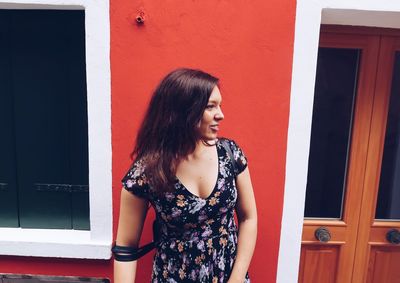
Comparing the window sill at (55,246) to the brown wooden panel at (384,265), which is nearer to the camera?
the window sill at (55,246)

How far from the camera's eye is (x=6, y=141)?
2.52 metres

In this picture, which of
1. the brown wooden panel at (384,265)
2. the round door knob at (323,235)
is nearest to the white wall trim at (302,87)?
the round door knob at (323,235)

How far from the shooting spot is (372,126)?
102 inches

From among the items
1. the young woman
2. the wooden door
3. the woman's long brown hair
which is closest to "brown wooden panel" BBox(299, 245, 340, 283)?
the wooden door

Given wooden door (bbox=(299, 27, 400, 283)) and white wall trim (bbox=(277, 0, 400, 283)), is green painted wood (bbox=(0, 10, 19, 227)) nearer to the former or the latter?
white wall trim (bbox=(277, 0, 400, 283))

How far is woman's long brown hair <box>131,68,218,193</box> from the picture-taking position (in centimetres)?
167

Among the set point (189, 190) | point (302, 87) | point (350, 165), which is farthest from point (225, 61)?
point (350, 165)

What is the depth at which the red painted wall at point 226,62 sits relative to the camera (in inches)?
87.2

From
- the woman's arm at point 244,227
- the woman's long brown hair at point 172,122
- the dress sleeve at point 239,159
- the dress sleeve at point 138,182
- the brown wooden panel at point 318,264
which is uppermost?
the woman's long brown hair at point 172,122

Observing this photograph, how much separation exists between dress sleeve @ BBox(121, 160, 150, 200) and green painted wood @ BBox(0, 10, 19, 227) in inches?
45.9

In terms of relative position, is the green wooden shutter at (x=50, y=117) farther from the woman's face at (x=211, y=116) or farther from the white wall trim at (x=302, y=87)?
the white wall trim at (x=302, y=87)

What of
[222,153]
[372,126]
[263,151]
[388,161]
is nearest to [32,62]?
[222,153]

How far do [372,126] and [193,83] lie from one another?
1.52 metres

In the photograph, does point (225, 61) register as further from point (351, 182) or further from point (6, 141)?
point (6, 141)
